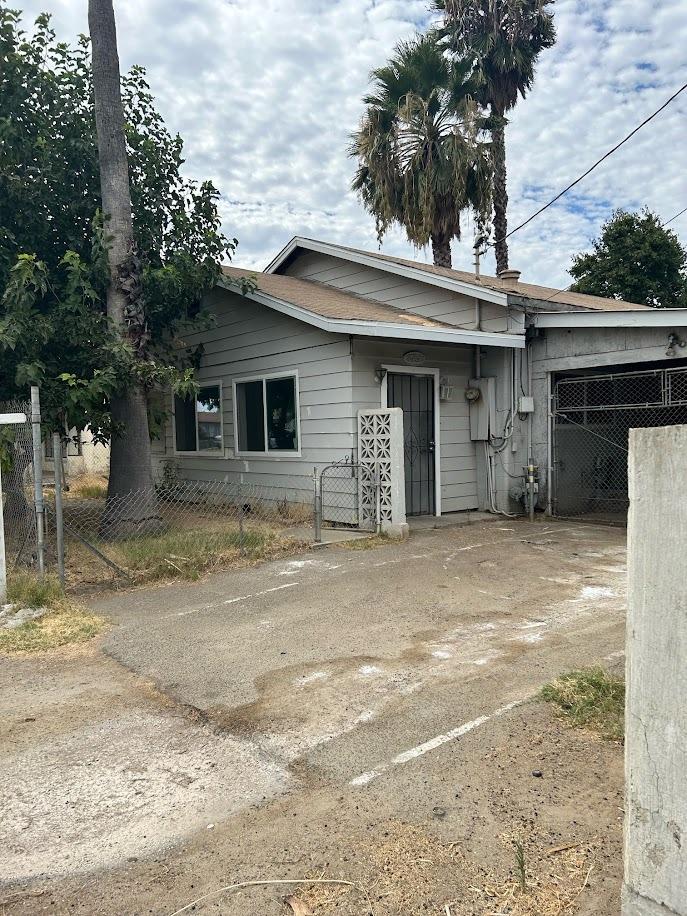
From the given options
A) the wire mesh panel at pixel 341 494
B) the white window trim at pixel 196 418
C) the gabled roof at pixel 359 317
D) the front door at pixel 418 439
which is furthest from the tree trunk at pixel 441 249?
the wire mesh panel at pixel 341 494

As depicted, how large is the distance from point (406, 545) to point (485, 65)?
1482 centimetres

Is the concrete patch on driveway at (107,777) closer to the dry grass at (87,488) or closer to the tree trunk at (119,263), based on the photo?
the tree trunk at (119,263)

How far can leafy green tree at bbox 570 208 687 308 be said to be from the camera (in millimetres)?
23344

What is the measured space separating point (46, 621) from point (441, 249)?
1467cm

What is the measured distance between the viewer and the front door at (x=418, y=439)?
10.1 meters

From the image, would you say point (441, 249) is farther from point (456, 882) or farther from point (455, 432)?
point (456, 882)

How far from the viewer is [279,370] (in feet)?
34.1

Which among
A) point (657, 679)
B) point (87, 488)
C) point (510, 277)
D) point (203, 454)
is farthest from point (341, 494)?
point (657, 679)

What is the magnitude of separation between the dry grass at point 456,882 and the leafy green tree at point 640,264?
957 inches

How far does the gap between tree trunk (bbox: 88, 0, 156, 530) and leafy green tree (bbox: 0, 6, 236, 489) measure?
0.32 feet

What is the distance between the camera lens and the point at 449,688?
3.76m

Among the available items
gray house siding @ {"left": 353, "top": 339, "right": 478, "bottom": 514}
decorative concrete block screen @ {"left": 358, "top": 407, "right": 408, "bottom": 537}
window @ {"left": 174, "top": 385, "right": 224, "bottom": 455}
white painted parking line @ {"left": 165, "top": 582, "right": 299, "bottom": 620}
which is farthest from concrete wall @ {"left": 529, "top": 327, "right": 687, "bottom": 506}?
window @ {"left": 174, "top": 385, "right": 224, "bottom": 455}

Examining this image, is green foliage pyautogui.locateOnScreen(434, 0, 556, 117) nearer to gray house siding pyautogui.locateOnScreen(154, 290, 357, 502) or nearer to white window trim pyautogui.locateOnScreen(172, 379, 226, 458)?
gray house siding pyautogui.locateOnScreen(154, 290, 357, 502)

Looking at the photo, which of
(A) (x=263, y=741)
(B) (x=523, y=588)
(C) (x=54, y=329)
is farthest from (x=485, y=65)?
(A) (x=263, y=741)
